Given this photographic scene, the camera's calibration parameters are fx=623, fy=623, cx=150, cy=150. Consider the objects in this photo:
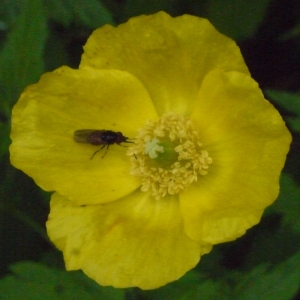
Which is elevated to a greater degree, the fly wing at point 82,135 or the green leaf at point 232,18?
the green leaf at point 232,18

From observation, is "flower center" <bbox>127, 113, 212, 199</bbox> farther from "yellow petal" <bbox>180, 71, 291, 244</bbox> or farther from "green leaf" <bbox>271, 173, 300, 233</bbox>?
"green leaf" <bbox>271, 173, 300, 233</bbox>

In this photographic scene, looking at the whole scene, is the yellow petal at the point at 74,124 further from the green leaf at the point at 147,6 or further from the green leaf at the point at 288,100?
the green leaf at the point at 147,6

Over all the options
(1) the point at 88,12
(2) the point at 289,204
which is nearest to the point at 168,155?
(2) the point at 289,204

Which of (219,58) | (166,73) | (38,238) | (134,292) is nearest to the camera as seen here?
(219,58)

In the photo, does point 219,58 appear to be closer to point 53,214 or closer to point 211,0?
point 53,214

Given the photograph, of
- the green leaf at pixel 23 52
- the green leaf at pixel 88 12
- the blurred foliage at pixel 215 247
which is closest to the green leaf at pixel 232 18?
the blurred foliage at pixel 215 247

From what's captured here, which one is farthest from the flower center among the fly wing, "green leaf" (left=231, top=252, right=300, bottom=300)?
"green leaf" (left=231, top=252, right=300, bottom=300)

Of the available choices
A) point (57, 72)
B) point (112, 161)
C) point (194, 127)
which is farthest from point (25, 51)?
point (194, 127)
